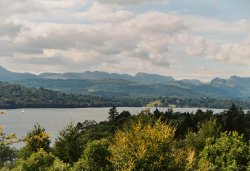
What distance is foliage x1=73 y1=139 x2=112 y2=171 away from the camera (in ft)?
125

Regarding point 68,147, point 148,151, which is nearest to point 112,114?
point 68,147

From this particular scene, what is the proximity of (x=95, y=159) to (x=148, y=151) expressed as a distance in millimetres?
13786

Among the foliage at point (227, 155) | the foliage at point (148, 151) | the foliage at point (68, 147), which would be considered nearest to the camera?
the foliage at point (148, 151)

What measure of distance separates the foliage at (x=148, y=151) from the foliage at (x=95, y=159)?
1122 cm

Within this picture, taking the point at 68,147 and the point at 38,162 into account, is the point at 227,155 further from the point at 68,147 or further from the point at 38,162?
the point at 38,162

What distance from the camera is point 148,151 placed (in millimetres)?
26188

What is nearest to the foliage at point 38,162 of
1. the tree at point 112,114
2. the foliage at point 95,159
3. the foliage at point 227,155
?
the foliage at point 95,159

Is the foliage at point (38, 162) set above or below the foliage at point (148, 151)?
below

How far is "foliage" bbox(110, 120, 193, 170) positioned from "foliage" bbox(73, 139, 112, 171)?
11223 millimetres

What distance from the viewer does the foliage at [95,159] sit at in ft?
125

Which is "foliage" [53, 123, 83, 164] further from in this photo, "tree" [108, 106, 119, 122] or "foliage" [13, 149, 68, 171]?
"tree" [108, 106, 119, 122]

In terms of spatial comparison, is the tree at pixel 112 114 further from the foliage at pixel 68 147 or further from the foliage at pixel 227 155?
the foliage at pixel 227 155

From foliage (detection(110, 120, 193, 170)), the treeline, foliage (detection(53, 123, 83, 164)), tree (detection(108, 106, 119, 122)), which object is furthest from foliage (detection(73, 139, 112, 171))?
tree (detection(108, 106, 119, 122))

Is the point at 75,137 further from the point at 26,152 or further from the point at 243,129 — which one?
the point at 243,129
